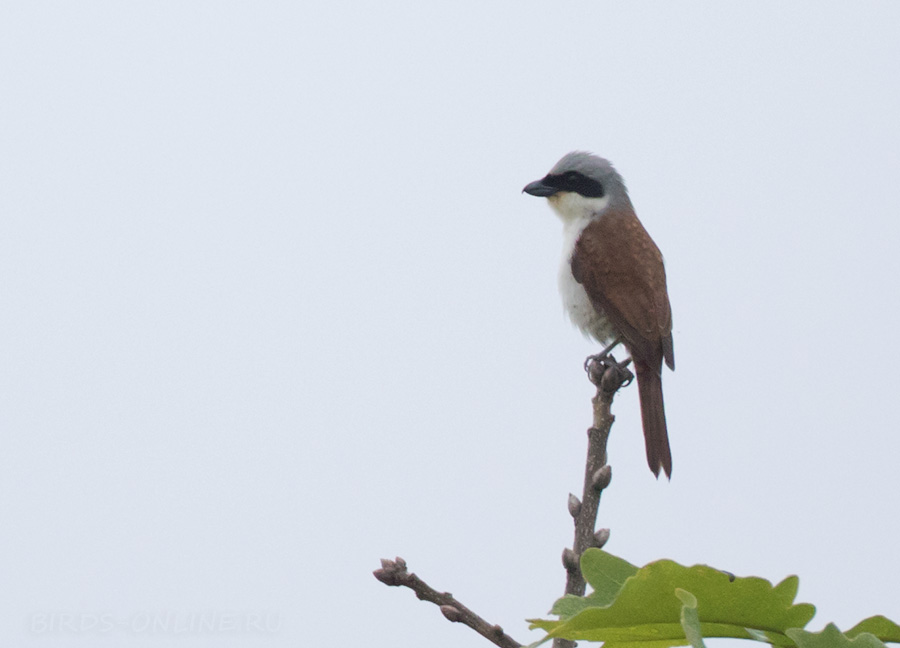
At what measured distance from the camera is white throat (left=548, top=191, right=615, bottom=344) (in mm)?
4660

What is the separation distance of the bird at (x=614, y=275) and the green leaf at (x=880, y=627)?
2520 mm

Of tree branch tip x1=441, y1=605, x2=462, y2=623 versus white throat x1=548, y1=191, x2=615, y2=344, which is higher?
white throat x1=548, y1=191, x2=615, y2=344

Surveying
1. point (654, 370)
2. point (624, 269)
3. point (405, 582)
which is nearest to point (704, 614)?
point (405, 582)

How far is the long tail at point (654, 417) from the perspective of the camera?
12.9ft

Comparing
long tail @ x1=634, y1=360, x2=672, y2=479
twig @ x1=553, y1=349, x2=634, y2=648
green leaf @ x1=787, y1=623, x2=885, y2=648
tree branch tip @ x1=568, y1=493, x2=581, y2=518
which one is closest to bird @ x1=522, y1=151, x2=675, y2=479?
long tail @ x1=634, y1=360, x2=672, y2=479

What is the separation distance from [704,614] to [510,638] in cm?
56

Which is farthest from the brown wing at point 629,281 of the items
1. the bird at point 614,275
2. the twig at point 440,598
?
the twig at point 440,598

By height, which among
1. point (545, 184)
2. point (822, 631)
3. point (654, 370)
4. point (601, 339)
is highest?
point (545, 184)

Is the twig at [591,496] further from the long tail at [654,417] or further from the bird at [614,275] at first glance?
the bird at [614,275]

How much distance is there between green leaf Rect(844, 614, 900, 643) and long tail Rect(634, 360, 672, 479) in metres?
2.52

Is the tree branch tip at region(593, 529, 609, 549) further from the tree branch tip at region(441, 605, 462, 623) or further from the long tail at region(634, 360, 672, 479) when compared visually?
the long tail at region(634, 360, 672, 479)

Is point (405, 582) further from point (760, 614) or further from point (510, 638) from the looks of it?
point (760, 614)

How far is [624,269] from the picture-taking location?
4621 mm

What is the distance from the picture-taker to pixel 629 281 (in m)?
4.56
